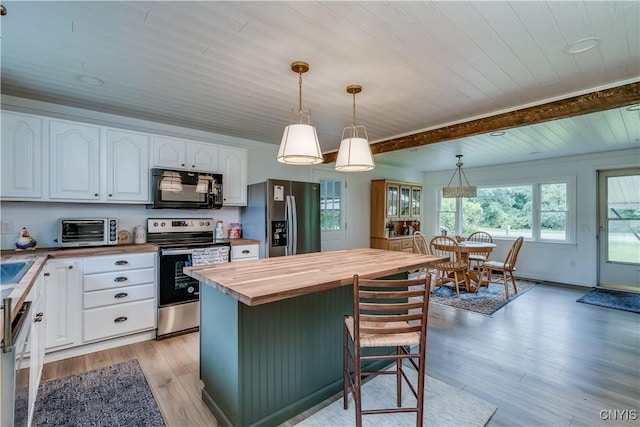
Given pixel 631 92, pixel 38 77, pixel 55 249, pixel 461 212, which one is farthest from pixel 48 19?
pixel 461 212

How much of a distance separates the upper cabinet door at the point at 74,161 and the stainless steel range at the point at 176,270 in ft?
2.35

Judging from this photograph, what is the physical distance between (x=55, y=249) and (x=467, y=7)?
12.8 ft

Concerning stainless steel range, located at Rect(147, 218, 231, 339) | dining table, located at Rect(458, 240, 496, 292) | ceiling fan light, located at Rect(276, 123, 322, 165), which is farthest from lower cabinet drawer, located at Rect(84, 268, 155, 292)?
dining table, located at Rect(458, 240, 496, 292)

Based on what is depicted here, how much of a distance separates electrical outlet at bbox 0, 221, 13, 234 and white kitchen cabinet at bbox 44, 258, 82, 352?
2.44 feet

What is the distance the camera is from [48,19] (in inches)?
67.4

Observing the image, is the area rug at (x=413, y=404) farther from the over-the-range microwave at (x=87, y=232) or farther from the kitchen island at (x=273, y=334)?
the over-the-range microwave at (x=87, y=232)

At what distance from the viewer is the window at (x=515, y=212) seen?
573 centimetres

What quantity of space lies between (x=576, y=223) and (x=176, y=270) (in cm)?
681

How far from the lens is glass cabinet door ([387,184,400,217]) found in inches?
250

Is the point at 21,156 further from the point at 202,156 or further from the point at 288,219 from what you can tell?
the point at 288,219

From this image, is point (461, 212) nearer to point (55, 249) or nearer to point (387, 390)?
point (387, 390)

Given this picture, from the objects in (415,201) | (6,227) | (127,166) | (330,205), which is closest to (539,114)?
(330,205)

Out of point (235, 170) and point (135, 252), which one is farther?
point (235, 170)

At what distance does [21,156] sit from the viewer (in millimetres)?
2623
